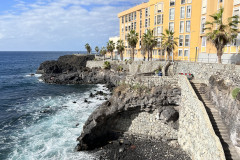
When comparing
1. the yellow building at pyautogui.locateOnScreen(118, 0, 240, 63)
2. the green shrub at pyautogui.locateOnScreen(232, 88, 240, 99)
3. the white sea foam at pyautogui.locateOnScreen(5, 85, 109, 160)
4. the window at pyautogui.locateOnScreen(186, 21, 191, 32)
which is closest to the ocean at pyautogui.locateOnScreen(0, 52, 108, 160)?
the white sea foam at pyautogui.locateOnScreen(5, 85, 109, 160)

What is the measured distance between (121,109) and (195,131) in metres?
11.3

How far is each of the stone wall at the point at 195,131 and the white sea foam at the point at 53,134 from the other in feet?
41.4

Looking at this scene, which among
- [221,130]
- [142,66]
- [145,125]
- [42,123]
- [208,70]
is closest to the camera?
[221,130]

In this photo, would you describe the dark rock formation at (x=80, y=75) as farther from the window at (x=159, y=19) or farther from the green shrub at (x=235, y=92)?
the green shrub at (x=235, y=92)

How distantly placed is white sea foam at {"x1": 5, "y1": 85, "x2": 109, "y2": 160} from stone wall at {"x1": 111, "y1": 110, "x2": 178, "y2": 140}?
6964 mm

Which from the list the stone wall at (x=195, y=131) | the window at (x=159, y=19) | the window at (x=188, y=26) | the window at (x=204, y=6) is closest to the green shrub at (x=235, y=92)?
the stone wall at (x=195, y=131)

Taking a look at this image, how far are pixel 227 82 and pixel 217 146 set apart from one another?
35.9ft

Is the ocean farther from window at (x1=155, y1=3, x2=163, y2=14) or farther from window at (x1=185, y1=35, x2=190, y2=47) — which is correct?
window at (x1=155, y1=3, x2=163, y2=14)

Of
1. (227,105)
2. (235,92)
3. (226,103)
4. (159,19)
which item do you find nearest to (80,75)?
(159,19)

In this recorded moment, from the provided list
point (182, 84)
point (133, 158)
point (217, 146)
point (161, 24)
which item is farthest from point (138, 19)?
point (217, 146)

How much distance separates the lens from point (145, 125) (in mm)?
24875

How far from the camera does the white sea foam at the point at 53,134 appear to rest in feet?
71.9

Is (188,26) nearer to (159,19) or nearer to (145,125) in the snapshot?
(159,19)

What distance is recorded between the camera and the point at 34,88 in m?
55.4
